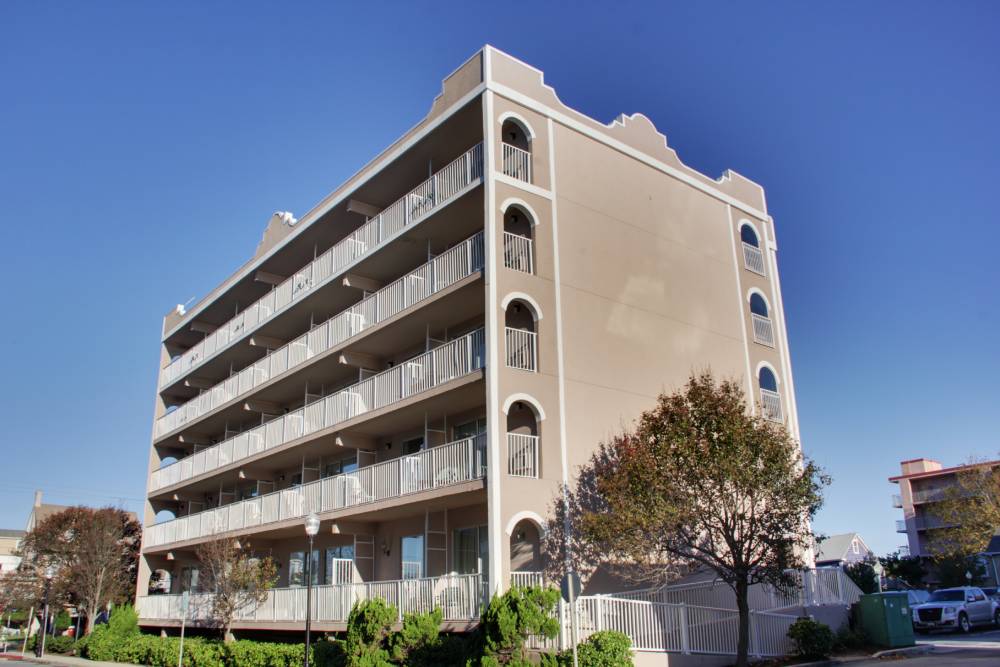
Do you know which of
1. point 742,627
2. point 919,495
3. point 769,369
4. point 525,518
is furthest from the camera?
point 919,495

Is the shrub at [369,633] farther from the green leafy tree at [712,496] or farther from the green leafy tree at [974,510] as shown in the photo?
A: the green leafy tree at [974,510]

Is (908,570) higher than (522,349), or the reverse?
(522,349)

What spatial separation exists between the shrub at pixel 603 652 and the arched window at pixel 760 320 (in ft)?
50.0

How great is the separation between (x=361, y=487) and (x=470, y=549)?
12.7 feet

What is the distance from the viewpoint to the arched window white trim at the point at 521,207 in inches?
900

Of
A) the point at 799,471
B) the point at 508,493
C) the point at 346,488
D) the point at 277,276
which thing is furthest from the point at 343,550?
the point at 799,471

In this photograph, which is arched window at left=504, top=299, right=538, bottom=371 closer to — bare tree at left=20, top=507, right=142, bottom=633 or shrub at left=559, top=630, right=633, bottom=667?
shrub at left=559, top=630, right=633, bottom=667

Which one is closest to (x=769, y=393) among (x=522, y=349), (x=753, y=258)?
(x=753, y=258)

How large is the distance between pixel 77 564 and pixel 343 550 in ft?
63.6

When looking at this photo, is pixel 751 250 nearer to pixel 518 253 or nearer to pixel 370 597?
pixel 518 253

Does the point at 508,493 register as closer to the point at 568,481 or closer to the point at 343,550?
the point at 568,481

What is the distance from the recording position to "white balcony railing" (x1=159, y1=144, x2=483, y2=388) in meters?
24.4

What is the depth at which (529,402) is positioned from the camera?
2152cm

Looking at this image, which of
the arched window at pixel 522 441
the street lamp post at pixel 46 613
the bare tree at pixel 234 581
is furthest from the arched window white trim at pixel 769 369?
the street lamp post at pixel 46 613
